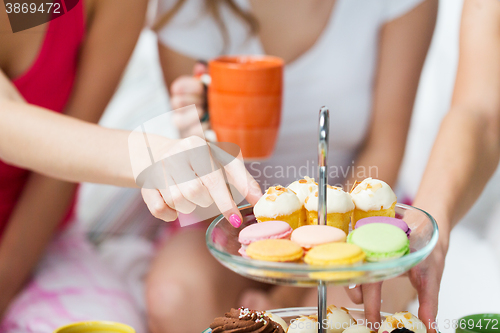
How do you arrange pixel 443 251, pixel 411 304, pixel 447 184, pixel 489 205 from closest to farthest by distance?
1. pixel 443 251
2. pixel 447 184
3. pixel 411 304
4. pixel 489 205

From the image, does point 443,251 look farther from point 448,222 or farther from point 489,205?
point 489,205

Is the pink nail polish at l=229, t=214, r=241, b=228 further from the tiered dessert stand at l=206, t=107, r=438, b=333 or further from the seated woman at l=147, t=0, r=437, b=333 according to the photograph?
the seated woman at l=147, t=0, r=437, b=333

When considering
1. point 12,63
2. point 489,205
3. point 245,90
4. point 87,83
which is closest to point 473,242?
point 489,205

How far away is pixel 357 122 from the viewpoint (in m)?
1.25

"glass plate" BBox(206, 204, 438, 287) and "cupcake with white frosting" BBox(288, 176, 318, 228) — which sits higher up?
"glass plate" BBox(206, 204, 438, 287)

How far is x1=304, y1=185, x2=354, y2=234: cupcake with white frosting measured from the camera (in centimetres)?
46

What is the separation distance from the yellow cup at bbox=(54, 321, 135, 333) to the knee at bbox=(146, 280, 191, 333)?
0.49m

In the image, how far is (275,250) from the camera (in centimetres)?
38

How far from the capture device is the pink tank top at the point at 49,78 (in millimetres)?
1013

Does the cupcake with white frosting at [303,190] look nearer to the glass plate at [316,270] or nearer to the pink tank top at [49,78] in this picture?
the glass plate at [316,270]

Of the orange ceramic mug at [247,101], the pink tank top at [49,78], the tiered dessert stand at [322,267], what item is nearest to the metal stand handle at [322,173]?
the tiered dessert stand at [322,267]

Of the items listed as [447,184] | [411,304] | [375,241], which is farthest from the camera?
[411,304]

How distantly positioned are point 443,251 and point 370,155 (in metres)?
0.64

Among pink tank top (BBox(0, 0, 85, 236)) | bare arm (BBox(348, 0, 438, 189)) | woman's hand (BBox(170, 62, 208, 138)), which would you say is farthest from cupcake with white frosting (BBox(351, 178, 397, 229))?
pink tank top (BBox(0, 0, 85, 236))
